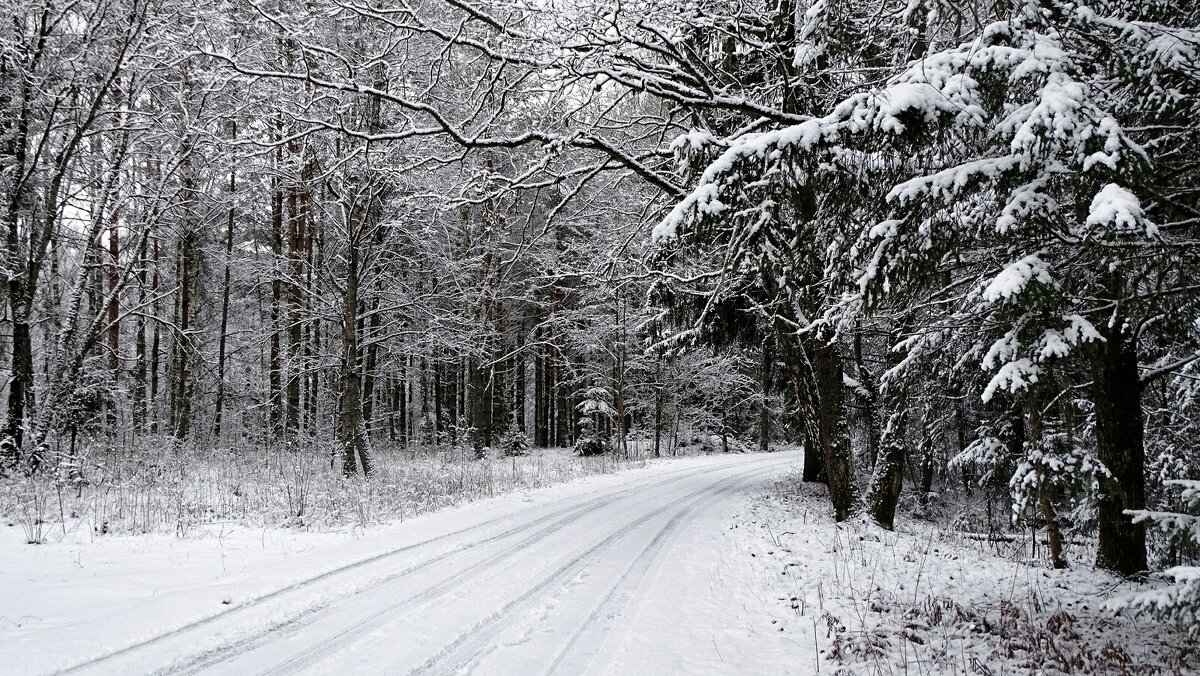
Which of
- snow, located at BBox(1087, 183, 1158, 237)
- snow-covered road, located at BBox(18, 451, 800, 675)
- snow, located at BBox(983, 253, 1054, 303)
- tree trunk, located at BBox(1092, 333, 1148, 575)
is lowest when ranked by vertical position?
snow-covered road, located at BBox(18, 451, 800, 675)

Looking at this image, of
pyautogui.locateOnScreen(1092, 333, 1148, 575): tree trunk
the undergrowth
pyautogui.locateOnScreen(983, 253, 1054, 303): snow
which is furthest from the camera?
the undergrowth

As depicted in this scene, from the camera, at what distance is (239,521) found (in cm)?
776

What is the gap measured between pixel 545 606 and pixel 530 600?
0.19m

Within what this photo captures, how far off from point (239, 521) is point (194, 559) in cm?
207

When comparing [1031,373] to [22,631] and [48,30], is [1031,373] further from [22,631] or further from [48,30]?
[48,30]

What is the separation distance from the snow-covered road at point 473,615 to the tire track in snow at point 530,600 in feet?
0.05

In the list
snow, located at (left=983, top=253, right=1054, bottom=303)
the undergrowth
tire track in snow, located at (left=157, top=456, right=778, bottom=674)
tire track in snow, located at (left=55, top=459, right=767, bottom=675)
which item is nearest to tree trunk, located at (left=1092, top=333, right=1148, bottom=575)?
snow, located at (left=983, top=253, right=1054, bottom=303)

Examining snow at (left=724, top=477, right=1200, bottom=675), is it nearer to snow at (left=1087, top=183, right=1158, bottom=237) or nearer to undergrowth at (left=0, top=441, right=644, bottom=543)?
snow at (left=1087, top=183, right=1158, bottom=237)

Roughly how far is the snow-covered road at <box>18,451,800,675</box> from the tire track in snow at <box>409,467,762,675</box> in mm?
15

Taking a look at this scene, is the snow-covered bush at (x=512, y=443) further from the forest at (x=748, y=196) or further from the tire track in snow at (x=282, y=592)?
the tire track in snow at (x=282, y=592)

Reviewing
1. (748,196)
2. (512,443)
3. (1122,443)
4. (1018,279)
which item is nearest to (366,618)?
(748,196)

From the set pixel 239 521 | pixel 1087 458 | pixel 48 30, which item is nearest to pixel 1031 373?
pixel 1087 458

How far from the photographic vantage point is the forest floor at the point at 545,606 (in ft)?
11.9

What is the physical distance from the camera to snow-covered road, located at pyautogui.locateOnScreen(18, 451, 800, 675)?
350 cm
